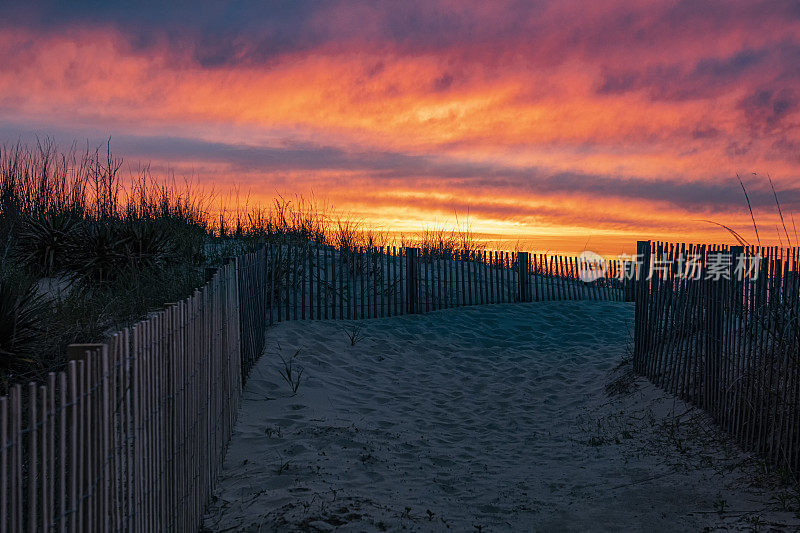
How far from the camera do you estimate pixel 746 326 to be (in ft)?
18.9

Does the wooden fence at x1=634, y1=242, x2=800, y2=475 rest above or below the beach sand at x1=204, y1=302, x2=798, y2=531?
above

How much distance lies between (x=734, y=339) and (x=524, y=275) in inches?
367

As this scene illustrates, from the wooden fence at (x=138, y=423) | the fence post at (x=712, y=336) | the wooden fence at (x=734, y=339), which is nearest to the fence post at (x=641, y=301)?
the wooden fence at (x=734, y=339)

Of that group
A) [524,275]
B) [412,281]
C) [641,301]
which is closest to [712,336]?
[641,301]

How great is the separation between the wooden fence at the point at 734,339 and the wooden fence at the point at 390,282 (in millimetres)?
5848

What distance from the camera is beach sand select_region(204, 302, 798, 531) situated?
14.8 ft

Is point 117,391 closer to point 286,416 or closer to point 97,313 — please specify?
point 286,416

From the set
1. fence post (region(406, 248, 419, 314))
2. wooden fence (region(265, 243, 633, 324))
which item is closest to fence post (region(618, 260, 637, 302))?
wooden fence (region(265, 243, 633, 324))

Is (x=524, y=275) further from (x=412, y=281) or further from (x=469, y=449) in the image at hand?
(x=469, y=449)

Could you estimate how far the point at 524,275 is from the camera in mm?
15289

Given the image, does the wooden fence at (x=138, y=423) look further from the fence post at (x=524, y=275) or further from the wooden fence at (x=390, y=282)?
the fence post at (x=524, y=275)

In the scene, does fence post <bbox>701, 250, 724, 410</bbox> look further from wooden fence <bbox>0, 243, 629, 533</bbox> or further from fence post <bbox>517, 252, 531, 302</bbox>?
fence post <bbox>517, 252, 531, 302</bbox>

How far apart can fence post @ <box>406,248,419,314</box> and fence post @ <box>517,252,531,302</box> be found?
10.2 feet

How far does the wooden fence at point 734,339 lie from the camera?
5156 mm
